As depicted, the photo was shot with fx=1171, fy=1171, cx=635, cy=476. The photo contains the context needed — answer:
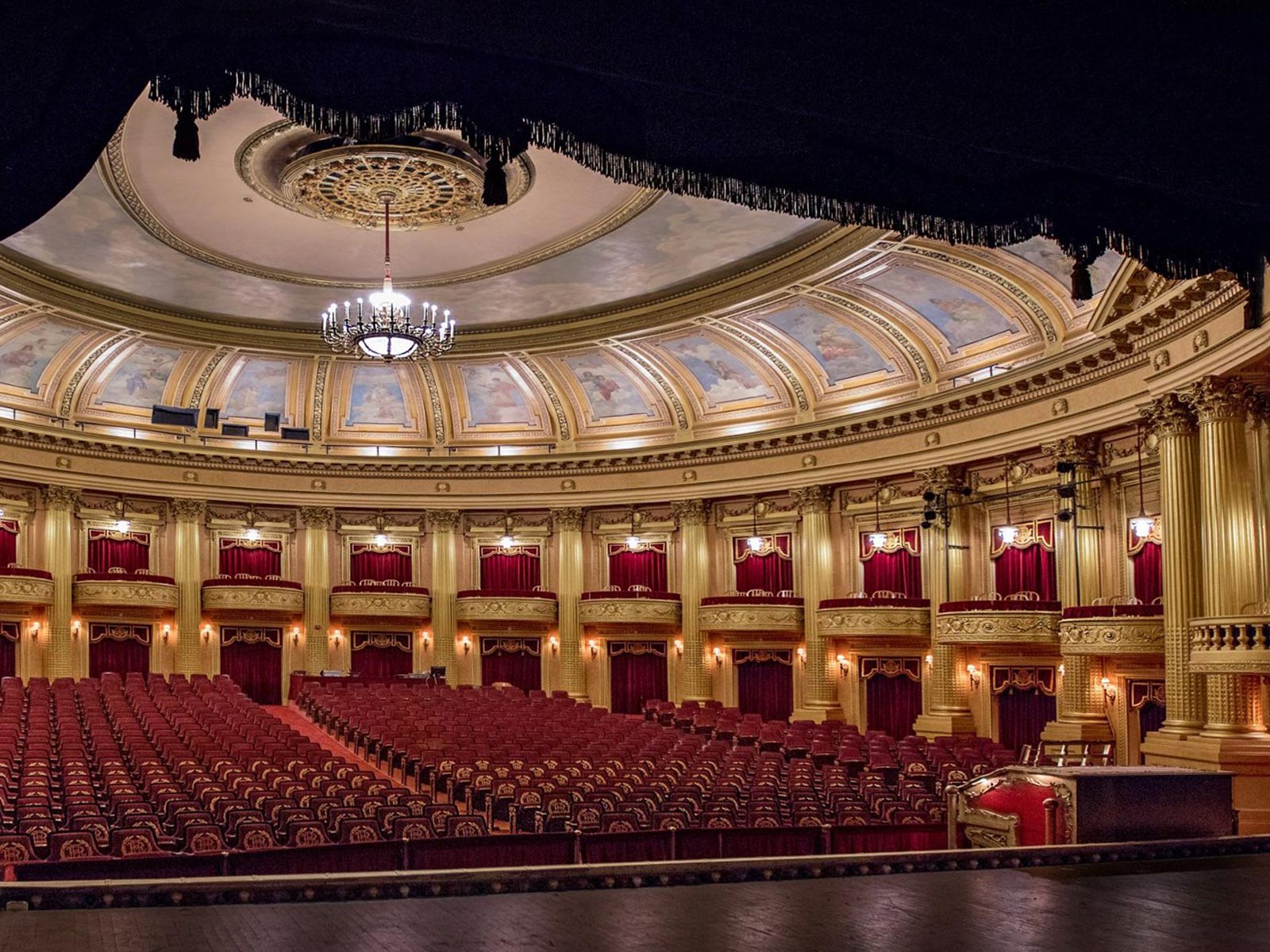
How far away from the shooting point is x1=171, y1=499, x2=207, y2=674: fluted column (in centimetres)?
2509

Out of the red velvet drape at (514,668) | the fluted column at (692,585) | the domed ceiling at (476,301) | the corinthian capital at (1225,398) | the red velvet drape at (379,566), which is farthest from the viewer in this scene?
the red velvet drape at (379,566)

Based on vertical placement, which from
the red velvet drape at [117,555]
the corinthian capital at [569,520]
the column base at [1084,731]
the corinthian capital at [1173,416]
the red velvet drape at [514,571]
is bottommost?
the column base at [1084,731]

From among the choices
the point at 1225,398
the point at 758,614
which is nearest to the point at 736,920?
the point at 1225,398

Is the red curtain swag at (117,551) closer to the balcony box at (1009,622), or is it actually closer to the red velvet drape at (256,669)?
the red velvet drape at (256,669)

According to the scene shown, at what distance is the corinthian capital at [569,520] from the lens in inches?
1060

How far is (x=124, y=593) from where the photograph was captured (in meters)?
24.1

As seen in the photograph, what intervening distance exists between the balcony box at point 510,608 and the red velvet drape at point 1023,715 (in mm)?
10721

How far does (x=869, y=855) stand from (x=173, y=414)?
21.8m

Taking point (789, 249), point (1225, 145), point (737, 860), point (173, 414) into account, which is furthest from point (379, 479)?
point (1225, 145)

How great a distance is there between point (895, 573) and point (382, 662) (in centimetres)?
1191

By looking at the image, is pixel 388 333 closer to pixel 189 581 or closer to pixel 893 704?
pixel 893 704

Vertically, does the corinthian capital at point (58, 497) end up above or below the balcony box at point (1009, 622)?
above

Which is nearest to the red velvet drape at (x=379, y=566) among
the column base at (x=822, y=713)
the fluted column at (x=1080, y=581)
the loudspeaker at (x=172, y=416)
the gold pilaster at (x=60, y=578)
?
the loudspeaker at (x=172, y=416)

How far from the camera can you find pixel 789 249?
1902 centimetres
